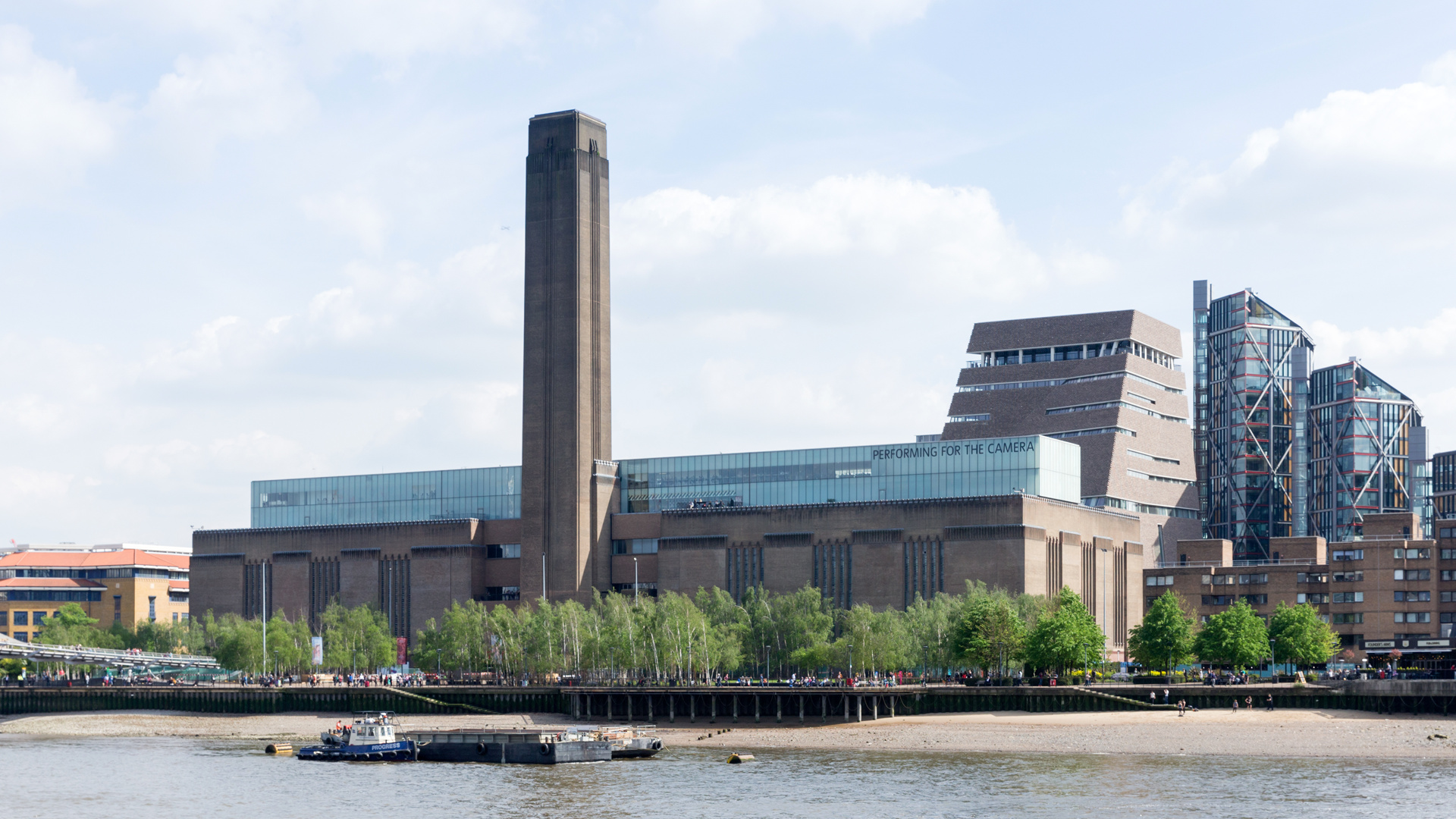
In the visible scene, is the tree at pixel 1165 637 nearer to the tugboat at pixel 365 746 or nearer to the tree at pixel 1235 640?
the tree at pixel 1235 640

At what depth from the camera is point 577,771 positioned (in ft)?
375

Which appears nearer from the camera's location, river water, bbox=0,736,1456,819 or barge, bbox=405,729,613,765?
river water, bbox=0,736,1456,819

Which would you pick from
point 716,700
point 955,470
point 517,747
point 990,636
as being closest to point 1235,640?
point 990,636

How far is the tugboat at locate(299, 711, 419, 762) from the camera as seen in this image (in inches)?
4953

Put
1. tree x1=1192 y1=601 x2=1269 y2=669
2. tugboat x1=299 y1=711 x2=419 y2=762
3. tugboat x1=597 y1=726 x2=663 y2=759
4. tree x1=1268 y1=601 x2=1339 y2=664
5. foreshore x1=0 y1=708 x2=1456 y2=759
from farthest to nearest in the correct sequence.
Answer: tree x1=1268 y1=601 x2=1339 y2=664 < tree x1=1192 y1=601 x2=1269 y2=669 < tugboat x1=299 y1=711 x2=419 y2=762 < tugboat x1=597 y1=726 x2=663 y2=759 < foreshore x1=0 y1=708 x2=1456 y2=759

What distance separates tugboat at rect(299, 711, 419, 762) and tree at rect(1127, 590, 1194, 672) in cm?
7039

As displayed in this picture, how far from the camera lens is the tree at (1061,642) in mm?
151375

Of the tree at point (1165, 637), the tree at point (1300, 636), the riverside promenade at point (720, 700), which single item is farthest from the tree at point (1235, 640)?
the riverside promenade at point (720, 700)

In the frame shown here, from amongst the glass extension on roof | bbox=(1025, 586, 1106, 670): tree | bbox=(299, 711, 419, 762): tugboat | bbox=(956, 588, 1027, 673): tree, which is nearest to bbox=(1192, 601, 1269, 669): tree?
bbox=(1025, 586, 1106, 670): tree

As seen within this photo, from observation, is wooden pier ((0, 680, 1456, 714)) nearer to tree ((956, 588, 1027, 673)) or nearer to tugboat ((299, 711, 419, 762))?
tree ((956, 588, 1027, 673))

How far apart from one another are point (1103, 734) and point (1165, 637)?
4093cm

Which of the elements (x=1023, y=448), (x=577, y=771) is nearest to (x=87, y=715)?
(x=577, y=771)

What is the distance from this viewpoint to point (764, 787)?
99.9m

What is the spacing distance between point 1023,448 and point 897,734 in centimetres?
6592
